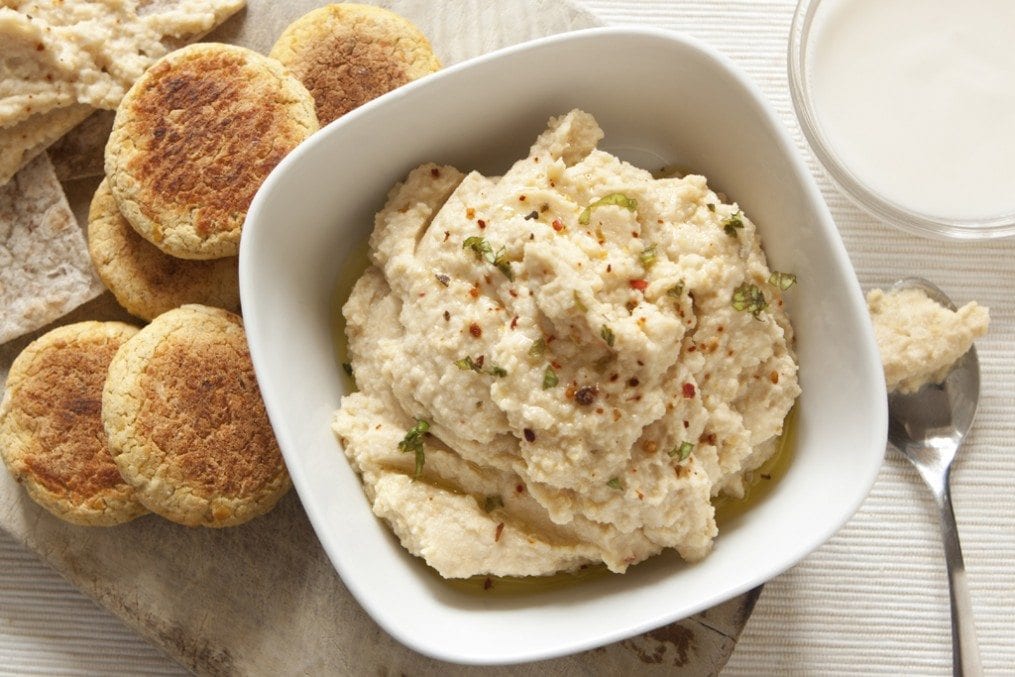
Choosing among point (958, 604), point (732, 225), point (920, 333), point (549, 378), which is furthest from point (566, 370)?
point (958, 604)

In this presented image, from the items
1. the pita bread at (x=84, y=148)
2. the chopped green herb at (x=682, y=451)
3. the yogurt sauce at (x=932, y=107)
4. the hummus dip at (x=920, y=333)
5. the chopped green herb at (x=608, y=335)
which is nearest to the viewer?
the chopped green herb at (x=608, y=335)

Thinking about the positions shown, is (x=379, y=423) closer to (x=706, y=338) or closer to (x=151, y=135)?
(x=706, y=338)

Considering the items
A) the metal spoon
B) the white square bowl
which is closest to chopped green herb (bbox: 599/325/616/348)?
the white square bowl

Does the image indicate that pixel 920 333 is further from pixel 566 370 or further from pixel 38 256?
pixel 38 256

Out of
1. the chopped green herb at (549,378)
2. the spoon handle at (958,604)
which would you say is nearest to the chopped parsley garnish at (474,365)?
the chopped green herb at (549,378)

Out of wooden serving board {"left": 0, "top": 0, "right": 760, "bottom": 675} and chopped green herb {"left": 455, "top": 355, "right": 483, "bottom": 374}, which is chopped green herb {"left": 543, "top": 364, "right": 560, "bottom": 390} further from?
wooden serving board {"left": 0, "top": 0, "right": 760, "bottom": 675}

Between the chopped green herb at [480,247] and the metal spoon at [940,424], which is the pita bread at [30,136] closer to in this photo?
the chopped green herb at [480,247]
